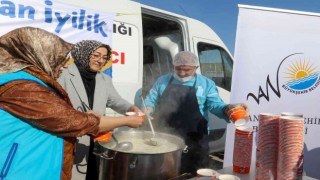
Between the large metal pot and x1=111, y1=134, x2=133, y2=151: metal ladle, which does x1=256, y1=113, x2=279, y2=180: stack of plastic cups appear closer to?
the large metal pot

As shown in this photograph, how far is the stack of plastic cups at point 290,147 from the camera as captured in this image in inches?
48.3

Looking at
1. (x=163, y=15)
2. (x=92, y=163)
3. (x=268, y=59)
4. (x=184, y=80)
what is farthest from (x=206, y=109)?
(x=163, y=15)

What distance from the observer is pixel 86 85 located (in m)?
2.77

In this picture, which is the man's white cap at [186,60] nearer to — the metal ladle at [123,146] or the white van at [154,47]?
the white van at [154,47]

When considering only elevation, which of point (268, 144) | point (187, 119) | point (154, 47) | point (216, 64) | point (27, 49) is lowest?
point (187, 119)

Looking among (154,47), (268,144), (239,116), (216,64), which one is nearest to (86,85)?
(239,116)

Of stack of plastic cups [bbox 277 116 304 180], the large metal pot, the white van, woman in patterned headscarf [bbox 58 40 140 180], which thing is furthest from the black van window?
stack of plastic cups [bbox 277 116 304 180]

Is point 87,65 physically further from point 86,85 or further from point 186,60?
point 186,60

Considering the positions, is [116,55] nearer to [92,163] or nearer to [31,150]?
[92,163]

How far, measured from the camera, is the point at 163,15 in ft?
13.6

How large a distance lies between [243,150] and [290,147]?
0.33 metres

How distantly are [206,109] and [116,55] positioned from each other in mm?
1235

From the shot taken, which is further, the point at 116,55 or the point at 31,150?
the point at 116,55

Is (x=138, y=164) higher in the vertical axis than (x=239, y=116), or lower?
lower
